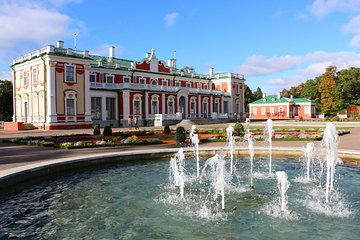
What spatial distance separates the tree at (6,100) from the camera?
54.9 m

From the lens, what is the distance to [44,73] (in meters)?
37.4

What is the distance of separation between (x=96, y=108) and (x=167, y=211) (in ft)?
123

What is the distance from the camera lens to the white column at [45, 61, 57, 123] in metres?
36.6

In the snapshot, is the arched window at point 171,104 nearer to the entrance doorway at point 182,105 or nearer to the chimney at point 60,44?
the entrance doorway at point 182,105

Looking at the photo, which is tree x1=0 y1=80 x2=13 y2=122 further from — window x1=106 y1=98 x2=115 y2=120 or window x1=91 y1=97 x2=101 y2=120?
window x1=106 y1=98 x2=115 y2=120

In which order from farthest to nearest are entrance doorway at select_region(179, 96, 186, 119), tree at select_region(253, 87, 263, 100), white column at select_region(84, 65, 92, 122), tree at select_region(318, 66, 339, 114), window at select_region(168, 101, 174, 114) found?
tree at select_region(253, 87, 263, 100)
tree at select_region(318, 66, 339, 114)
entrance doorway at select_region(179, 96, 186, 119)
window at select_region(168, 101, 174, 114)
white column at select_region(84, 65, 92, 122)

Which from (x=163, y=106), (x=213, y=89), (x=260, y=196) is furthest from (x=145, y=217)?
(x=213, y=89)

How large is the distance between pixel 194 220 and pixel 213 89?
58.1m

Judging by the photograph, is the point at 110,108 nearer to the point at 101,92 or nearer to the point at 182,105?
the point at 101,92

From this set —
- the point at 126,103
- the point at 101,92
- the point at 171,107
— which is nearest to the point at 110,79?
the point at 101,92

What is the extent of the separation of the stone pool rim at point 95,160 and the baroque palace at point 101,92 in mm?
25686

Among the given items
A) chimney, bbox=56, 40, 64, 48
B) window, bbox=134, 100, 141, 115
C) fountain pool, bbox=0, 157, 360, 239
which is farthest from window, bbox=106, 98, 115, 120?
fountain pool, bbox=0, 157, 360, 239

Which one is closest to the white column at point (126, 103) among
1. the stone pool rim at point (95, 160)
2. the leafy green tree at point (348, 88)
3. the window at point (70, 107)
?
the window at point (70, 107)

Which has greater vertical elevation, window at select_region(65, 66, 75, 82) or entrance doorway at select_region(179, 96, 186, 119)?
window at select_region(65, 66, 75, 82)
